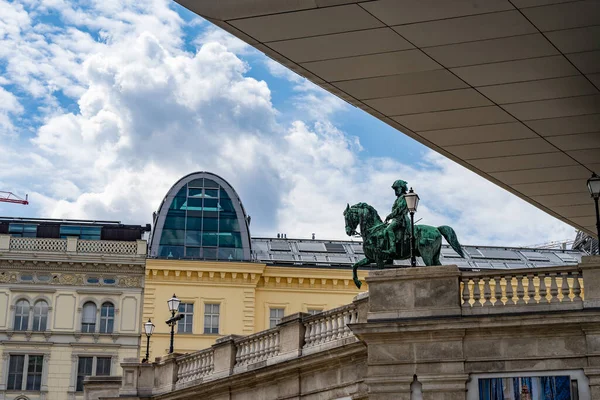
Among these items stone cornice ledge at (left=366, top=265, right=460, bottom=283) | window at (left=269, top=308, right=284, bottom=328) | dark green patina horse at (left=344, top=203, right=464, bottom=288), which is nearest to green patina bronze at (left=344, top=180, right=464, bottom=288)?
dark green patina horse at (left=344, top=203, right=464, bottom=288)

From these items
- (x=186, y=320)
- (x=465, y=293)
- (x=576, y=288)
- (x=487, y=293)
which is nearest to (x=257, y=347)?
(x=465, y=293)

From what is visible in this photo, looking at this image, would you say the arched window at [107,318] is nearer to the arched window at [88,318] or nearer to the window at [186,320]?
the arched window at [88,318]

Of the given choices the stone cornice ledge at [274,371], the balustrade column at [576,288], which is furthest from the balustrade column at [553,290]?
the stone cornice ledge at [274,371]

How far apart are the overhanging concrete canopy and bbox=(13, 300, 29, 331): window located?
1708 inches

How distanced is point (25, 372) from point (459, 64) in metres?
48.8

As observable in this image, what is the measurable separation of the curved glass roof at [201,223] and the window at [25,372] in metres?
9.35

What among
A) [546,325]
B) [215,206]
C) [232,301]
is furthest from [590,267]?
[215,206]

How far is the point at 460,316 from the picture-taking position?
23016 mm

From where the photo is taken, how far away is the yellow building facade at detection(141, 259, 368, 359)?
65688 mm

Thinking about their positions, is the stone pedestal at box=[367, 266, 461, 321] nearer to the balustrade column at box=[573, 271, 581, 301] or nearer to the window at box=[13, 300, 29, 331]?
the balustrade column at box=[573, 271, 581, 301]

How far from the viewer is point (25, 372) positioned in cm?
6444

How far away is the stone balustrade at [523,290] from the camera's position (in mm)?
22281

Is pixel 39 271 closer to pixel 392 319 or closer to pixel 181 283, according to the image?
pixel 181 283

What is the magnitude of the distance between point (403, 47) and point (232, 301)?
4706cm
